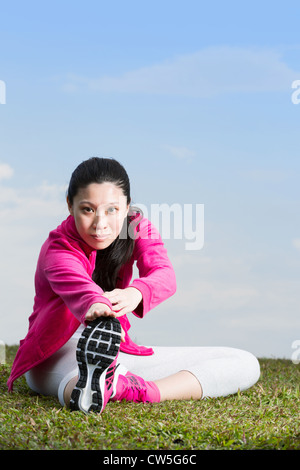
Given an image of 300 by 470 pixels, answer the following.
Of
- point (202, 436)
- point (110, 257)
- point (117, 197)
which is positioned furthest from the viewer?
point (110, 257)

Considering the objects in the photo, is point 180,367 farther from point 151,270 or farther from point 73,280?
point 73,280

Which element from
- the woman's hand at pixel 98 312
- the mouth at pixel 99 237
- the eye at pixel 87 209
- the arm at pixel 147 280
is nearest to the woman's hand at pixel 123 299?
the arm at pixel 147 280

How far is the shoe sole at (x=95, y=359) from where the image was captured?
232 cm

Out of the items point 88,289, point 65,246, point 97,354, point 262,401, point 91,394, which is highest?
point 65,246

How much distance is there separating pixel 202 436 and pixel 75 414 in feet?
1.84

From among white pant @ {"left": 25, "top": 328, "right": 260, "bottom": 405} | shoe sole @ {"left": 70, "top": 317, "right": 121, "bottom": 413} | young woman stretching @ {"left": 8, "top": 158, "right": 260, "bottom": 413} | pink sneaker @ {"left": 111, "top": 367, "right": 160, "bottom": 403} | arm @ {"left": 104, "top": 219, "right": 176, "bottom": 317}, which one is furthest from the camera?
white pant @ {"left": 25, "top": 328, "right": 260, "bottom": 405}

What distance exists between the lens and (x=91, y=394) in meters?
2.43

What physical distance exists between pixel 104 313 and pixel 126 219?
74 cm

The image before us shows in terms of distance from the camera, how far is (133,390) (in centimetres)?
273

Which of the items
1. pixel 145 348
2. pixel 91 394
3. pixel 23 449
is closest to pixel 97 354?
pixel 91 394

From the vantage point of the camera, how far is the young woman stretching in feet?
7.97

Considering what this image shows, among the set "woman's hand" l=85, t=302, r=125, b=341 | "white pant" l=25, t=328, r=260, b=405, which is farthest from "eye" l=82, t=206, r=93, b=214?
"white pant" l=25, t=328, r=260, b=405

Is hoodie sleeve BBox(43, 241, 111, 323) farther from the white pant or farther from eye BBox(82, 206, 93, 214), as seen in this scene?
the white pant
